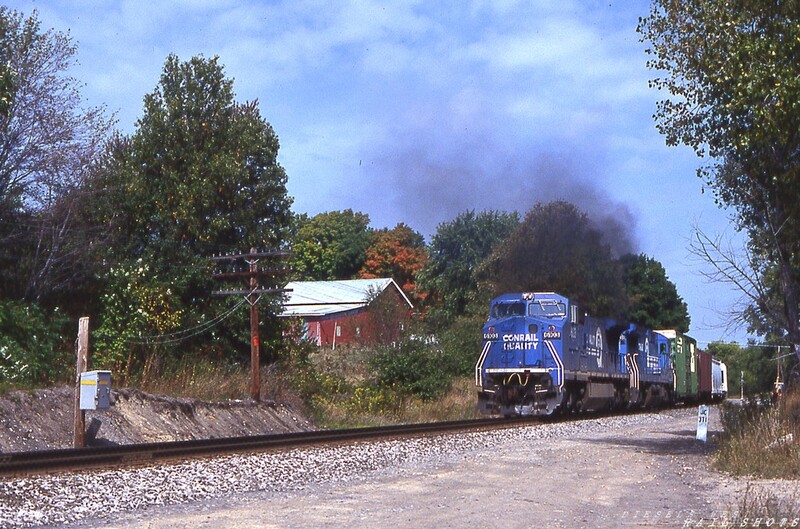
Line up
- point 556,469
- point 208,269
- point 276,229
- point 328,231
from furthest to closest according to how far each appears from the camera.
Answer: point 328,231 < point 276,229 < point 208,269 < point 556,469

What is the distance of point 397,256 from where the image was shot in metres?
92.6

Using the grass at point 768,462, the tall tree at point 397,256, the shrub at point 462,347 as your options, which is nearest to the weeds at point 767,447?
the grass at point 768,462

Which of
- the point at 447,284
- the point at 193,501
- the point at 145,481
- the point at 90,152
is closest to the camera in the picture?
the point at 193,501

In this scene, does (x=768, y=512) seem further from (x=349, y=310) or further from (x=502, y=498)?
(x=349, y=310)

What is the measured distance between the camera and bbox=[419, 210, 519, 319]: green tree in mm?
66938

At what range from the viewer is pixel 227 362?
1238 inches

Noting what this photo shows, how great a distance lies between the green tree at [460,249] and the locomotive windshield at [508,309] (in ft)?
121

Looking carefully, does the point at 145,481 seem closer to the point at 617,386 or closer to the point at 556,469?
the point at 556,469

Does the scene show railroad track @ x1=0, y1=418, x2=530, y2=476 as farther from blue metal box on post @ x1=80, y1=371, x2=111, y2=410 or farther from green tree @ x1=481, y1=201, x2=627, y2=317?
green tree @ x1=481, y1=201, x2=627, y2=317

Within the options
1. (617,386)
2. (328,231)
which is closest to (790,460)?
(617,386)

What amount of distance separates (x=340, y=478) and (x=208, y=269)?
18.9m

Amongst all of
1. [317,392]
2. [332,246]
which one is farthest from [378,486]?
[332,246]

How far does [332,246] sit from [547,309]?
71044 mm

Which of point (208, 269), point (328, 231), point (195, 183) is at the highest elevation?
point (328, 231)
